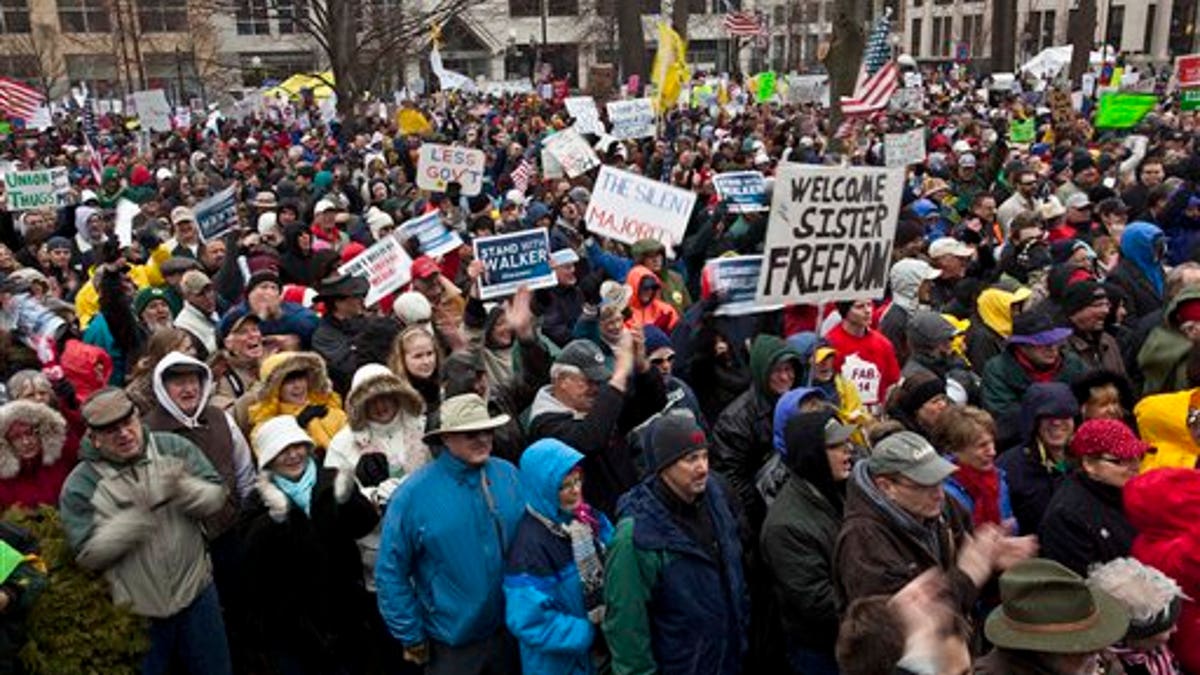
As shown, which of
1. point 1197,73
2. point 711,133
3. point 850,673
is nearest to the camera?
point 850,673

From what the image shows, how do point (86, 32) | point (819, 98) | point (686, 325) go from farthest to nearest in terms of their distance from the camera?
point (86, 32)
point (819, 98)
point (686, 325)

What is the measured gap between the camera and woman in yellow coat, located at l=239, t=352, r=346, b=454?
548 centimetres

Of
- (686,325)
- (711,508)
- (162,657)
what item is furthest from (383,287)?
(711,508)

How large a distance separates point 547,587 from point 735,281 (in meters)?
3.23

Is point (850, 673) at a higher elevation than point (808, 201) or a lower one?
lower

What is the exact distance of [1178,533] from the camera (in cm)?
387

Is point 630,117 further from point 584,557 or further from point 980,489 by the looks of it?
point 584,557

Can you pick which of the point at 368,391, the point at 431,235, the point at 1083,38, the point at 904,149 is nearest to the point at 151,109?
the point at 904,149

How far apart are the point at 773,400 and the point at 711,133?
17161mm

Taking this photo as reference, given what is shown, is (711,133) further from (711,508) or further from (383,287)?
(711,508)

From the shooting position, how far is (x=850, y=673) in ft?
9.58

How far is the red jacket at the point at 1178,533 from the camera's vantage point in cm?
380

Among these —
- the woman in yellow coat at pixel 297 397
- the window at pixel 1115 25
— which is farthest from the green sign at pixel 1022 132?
the window at pixel 1115 25

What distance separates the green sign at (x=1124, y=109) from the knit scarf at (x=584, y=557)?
55.7ft
